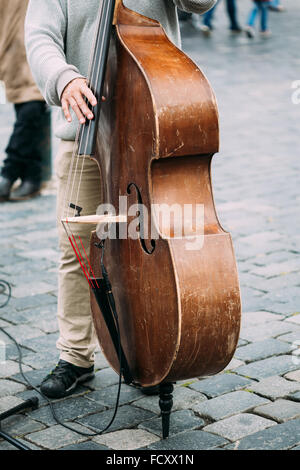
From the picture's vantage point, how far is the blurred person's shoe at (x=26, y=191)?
6289 mm

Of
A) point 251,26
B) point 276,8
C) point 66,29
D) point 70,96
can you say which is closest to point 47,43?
point 66,29

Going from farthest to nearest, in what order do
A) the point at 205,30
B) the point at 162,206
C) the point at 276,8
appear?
the point at 276,8 → the point at 205,30 → the point at 162,206

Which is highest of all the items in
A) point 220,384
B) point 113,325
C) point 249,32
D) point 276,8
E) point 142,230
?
point 142,230

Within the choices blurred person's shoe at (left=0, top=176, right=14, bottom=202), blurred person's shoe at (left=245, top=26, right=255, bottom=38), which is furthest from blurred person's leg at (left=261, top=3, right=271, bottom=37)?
blurred person's shoe at (left=0, top=176, right=14, bottom=202)

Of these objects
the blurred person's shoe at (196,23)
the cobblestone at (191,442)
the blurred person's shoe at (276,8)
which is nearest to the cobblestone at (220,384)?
the cobblestone at (191,442)

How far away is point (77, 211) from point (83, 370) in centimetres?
70

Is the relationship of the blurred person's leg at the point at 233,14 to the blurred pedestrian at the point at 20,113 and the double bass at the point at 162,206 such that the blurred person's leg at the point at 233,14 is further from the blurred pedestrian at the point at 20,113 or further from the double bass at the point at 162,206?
the double bass at the point at 162,206

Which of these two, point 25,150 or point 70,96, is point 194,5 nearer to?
point 70,96

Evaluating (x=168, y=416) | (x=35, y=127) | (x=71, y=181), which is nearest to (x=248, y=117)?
(x=35, y=127)

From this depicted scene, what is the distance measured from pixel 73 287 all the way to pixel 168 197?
0.86 m

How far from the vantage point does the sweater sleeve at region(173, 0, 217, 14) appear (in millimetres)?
2771

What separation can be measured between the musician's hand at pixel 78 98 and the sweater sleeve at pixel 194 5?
1.67 feet

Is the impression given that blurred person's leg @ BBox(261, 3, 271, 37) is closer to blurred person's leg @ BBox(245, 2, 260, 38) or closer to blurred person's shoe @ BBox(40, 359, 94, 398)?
blurred person's leg @ BBox(245, 2, 260, 38)

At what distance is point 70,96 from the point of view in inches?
102
